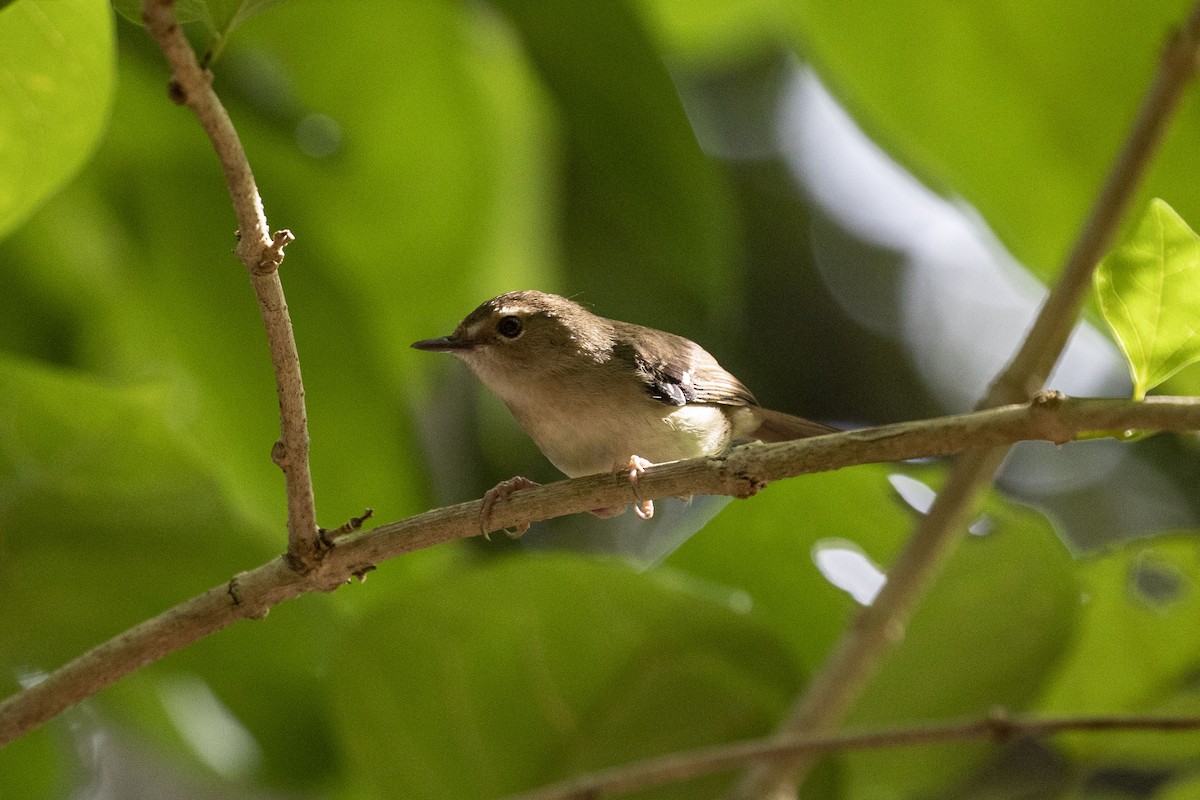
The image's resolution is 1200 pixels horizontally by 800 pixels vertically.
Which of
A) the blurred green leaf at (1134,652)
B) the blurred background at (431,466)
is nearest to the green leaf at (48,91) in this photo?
the blurred background at (431,466)

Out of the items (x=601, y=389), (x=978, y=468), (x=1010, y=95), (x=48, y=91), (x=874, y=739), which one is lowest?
(x=874, y=739)

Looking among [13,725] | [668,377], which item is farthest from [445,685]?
[13,725]

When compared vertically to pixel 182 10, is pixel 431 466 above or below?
above

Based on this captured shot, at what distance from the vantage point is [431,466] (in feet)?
12.0

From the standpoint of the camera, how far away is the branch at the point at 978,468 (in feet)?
7.59

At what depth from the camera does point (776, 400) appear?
399 centimetres

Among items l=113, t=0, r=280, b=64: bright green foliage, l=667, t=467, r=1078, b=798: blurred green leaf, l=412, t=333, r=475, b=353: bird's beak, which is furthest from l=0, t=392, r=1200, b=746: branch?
l=667, t=467, r=1078, b=798: blurred green leaf

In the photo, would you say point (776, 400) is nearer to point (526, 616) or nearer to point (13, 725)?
point (526, 616)

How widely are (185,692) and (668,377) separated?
1447 millimetres

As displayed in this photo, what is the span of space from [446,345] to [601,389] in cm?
40

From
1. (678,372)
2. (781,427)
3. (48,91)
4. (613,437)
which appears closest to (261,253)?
(48,91)

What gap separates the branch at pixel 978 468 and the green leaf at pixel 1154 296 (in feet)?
2.62

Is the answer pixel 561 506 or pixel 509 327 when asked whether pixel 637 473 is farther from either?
pixel 509 327

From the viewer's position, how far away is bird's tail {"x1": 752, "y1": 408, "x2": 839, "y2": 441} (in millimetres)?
2895
